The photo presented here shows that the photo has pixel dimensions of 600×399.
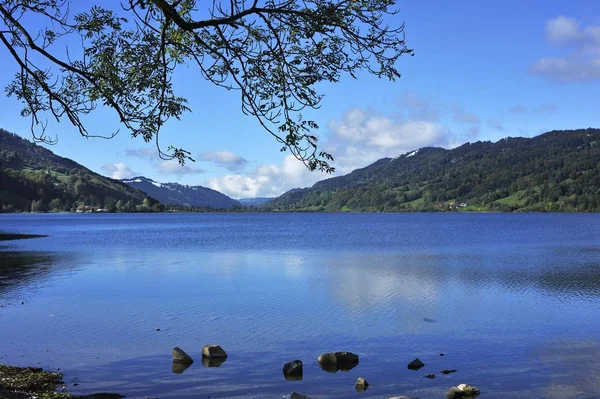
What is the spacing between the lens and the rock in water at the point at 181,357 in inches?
793

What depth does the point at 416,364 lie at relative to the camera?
19.8 meters

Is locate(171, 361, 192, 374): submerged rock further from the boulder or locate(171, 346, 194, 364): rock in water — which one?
the boulder

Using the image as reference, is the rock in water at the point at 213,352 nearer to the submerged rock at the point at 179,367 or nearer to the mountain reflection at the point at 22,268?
the submerged rock at the point at 179,367

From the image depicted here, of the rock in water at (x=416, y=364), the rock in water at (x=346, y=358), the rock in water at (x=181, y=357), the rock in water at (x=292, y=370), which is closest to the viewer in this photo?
the rock in water at (x=292, y=370)

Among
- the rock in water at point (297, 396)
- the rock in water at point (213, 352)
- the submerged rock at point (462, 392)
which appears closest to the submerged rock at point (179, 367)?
the rock in water at point (213, 352)

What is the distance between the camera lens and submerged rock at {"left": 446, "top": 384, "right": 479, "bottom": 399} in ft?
53.7

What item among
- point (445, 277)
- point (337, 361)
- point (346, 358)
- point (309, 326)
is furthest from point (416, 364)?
point (445, 277)

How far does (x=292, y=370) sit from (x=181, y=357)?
4.42 metres

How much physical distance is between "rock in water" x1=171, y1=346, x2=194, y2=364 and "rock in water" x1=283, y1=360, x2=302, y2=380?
377 centimetres

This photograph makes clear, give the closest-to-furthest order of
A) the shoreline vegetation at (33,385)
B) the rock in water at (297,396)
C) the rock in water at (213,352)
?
1. the shoreline vegetation at (33,385)
2. the rock in water at (297,396)
3. the rock in water at (213,352)

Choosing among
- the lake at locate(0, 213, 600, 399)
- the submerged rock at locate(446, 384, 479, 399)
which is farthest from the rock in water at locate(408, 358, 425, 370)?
the submerged rock at locate(446, 384, 479, 399)

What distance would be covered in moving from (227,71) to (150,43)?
2308 millimetres

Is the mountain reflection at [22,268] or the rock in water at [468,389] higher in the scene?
the rock in water at [468,389]

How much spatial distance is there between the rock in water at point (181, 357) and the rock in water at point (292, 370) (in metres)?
3.77
